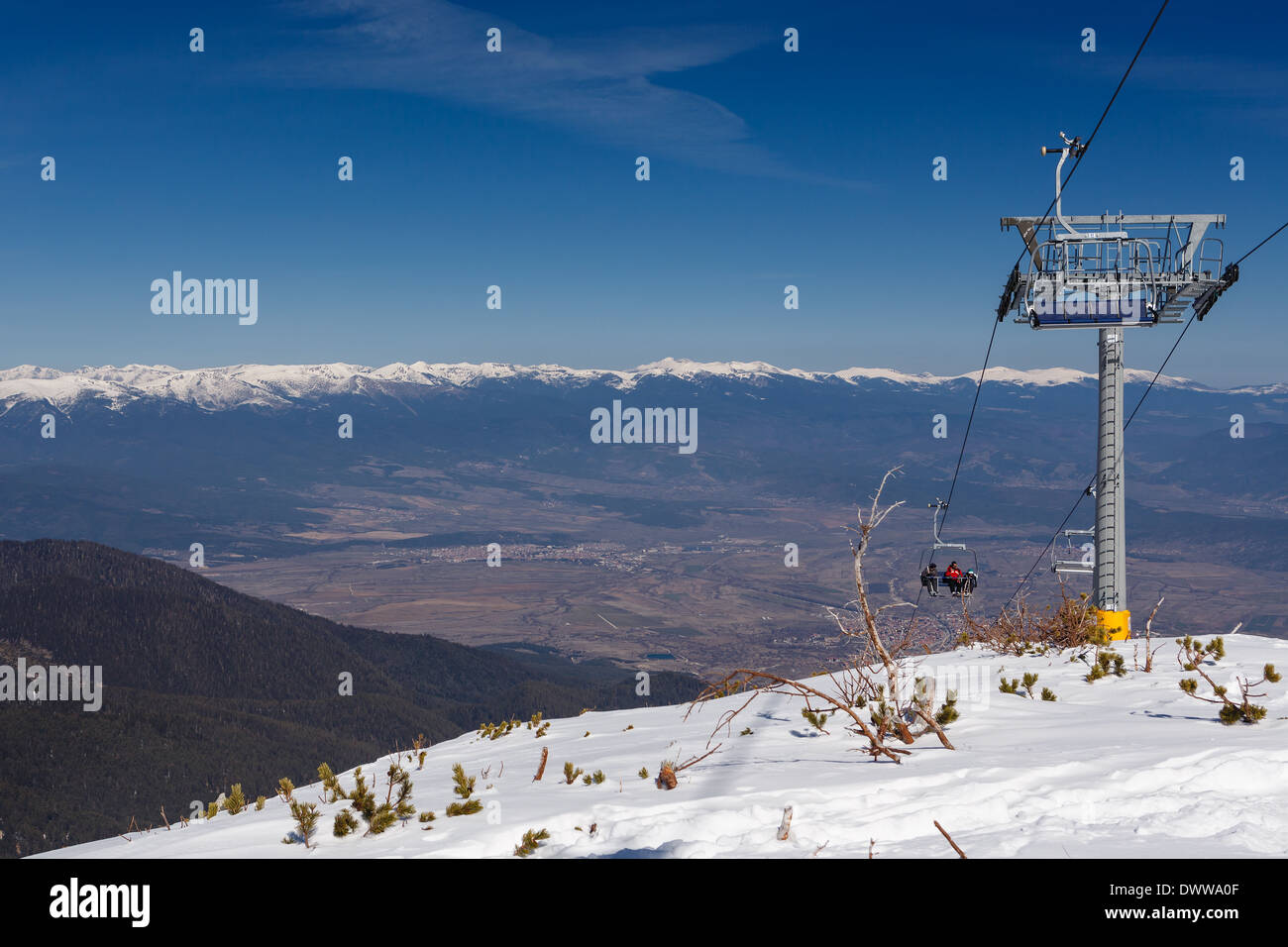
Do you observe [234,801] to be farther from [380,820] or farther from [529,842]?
[529,842]

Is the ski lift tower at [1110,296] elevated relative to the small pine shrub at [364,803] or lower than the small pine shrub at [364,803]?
elevated

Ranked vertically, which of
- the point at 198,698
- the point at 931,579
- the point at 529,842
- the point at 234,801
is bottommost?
the point at 198,698

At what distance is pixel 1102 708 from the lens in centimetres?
1043

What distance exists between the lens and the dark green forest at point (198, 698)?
10094 centimetres

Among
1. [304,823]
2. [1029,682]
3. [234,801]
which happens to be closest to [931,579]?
[1029,682]

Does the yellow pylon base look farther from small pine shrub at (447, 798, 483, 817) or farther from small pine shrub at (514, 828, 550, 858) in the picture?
small pine shrub at (514, 828, 550, 858)

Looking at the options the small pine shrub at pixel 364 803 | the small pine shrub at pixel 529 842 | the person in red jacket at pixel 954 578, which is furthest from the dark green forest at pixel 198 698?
the small pine shrub at pixel 529 842

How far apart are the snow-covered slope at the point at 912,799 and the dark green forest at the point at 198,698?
91.2m

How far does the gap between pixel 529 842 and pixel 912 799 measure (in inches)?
119

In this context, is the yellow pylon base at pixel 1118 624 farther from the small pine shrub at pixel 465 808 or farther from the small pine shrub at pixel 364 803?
the small pine shrub at pixel 364 803

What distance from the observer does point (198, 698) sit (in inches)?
5295
